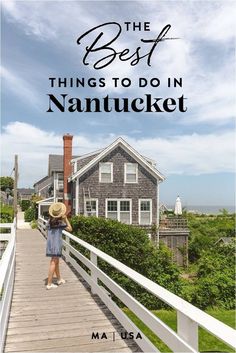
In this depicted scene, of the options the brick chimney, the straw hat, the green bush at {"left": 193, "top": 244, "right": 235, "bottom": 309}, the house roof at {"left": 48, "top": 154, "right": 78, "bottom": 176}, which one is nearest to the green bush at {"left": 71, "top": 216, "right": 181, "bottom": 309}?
the green bush at {"left": 193, "top": 244, "right": 235, "bottom": 309}

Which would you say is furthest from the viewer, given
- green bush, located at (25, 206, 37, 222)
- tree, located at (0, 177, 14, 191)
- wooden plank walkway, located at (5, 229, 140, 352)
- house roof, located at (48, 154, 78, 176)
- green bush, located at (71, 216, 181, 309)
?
tree, located at (0, 177, 14, 191)

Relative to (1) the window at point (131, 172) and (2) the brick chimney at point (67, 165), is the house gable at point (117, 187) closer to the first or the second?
(1) the window at point (131, 172)

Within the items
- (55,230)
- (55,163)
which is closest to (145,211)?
(55,163)

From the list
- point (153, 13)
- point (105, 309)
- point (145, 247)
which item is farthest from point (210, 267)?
point (153, 13)

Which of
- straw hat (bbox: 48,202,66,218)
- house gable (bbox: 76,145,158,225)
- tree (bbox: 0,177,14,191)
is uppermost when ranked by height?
tree (bbox: 0,177,14,191)

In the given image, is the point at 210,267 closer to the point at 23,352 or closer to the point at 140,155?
the point at 140,155

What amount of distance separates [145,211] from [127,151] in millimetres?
4656

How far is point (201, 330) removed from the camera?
15055 mm

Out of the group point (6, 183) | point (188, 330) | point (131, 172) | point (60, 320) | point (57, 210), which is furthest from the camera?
point (6, 183)

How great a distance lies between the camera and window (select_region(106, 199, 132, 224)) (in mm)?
29141

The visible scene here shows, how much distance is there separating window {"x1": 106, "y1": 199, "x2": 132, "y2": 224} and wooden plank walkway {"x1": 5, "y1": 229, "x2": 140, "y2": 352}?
20151 mm

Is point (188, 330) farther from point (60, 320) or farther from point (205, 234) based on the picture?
point (205, 234)

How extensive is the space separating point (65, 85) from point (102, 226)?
417 inches

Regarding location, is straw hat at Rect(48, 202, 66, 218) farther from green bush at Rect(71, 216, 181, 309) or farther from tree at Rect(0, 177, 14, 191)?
tree at Rect(0, 177, 14, 191)
